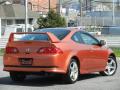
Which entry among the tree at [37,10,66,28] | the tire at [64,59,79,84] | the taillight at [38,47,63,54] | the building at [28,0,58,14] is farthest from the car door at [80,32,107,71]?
the building at [28,0,58,14]

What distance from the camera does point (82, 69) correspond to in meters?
13.5

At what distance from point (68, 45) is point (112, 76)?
261 cm

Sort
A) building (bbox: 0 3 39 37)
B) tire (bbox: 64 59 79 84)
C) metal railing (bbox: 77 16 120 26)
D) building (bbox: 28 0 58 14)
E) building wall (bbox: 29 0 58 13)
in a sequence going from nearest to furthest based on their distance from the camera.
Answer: tire (bbox: 64 59 79 84) < building (bbox: 0 3 39 37) < metal railing (bbox: 77 16 120 26) < building (bbox: 28 0 58 14) < building wall (bbox: 29 0 58 13)

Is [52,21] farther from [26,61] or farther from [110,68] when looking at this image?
[26,61]

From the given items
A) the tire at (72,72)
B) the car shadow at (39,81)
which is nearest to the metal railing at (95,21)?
the car shadow at (39,81)

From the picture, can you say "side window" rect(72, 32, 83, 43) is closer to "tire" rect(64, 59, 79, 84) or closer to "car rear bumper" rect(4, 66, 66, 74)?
"tire" rect(64, 59, 79, 84)

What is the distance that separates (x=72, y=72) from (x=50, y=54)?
0.91 metres

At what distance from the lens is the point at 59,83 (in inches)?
512

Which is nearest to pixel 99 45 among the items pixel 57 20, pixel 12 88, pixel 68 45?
pixel 68 45

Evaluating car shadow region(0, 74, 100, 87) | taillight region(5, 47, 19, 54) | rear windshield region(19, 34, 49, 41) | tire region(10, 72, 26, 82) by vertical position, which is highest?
rear windshield region(19, 34, 49, 41)

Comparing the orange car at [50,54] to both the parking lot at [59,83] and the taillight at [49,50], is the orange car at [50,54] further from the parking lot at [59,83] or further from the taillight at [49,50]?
the parking lot at [59,83]

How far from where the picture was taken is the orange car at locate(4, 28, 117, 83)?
12.4m

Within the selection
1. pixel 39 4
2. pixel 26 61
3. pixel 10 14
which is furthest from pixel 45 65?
pixel 39 4

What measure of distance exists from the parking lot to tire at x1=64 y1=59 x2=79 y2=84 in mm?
146
